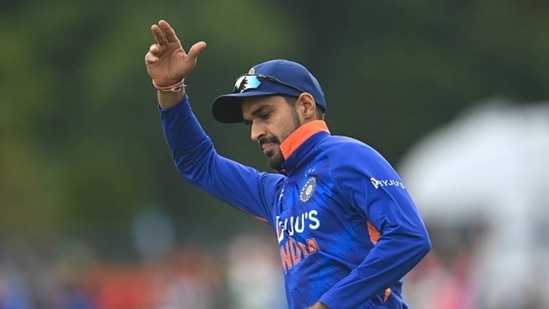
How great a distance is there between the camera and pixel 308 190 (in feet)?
20.1

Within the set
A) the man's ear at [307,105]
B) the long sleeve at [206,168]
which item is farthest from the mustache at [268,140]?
the long sleeve at [206,168]

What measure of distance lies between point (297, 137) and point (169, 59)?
849 millimetres

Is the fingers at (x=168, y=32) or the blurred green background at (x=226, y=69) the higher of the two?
the fingers at (x=168, y=32)

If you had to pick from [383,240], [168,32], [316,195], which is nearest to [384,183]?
[383,240]

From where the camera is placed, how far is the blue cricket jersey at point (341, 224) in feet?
18.7

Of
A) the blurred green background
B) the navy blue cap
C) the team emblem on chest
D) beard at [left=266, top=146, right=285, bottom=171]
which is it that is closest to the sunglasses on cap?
the navy blue cap

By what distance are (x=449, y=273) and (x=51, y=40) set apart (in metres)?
27.6

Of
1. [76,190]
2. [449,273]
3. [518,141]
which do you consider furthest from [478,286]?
[76,190]

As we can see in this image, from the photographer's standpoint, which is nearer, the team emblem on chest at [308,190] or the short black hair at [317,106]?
the team emblem on chest at [308,190]

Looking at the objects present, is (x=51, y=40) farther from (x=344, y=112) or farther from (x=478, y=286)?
(x=478, y=286)

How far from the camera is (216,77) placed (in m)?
38.9

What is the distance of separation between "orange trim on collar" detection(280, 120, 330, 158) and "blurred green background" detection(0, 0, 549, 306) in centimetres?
3152

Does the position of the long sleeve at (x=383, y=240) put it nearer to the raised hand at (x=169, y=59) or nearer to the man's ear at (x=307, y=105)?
the man's ear at (x=307, y=105)

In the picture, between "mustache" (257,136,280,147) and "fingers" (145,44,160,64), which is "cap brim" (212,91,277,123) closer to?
"mustache" (257,136,280,147)
